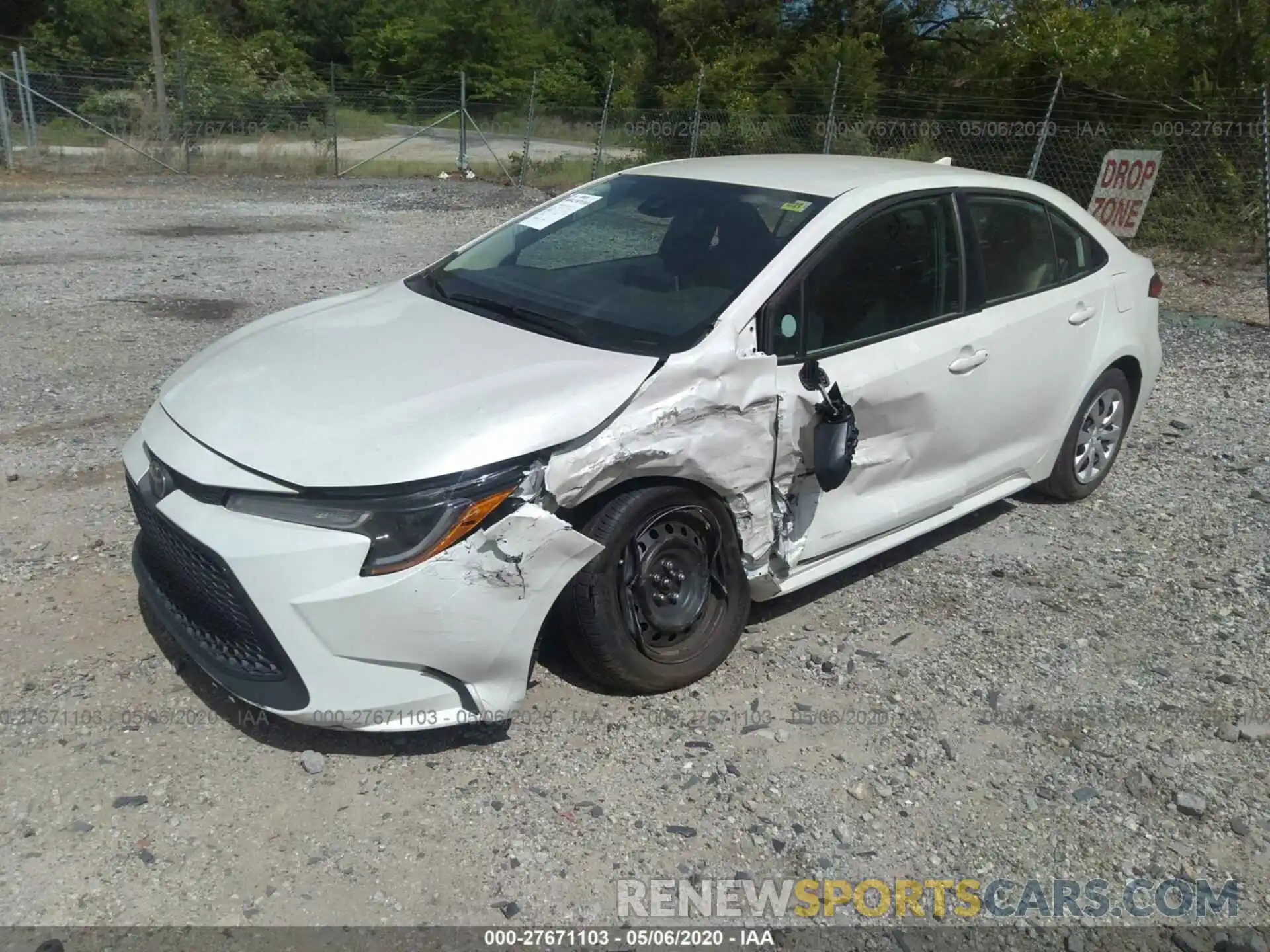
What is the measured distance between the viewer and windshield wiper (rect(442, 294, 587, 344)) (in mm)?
3533

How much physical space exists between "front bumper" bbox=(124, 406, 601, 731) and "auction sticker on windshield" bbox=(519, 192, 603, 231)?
1896 millimetres

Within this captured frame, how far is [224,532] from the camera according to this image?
112 inches

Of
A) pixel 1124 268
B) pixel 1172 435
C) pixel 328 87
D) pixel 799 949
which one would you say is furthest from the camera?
pixel 328 87

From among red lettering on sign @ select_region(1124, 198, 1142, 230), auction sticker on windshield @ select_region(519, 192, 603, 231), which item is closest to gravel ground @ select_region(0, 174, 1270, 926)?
auction sticker on windshield @ select_region(519, 192, 603, 231)

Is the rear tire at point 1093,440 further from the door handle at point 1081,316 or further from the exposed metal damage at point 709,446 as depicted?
the exposed metal damage at point 709,446

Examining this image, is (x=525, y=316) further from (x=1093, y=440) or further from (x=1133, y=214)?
A: (x=1133, y=214)

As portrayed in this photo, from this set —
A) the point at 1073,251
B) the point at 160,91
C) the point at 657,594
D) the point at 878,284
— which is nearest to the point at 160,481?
the point at 657,594

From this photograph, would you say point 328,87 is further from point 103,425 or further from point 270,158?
point 103,425

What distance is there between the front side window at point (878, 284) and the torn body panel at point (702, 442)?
256 mm

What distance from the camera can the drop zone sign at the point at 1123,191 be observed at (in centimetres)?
1122

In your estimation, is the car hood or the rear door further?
the rear door

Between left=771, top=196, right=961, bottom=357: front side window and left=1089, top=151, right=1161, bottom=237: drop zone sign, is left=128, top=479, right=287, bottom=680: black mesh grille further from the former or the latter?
left=1089, top=151, right=1161, bottom=237: drop zone sign

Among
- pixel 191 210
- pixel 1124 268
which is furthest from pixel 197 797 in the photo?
pixel 191 210

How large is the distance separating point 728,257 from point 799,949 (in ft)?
7.52
